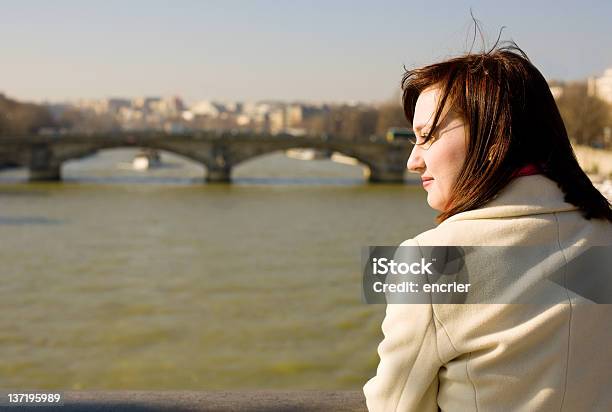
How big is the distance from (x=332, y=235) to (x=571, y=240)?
9.25 meters

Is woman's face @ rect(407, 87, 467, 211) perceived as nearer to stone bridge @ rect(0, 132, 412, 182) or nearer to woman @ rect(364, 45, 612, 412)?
woman @ rect(364, 45, 612, 412)

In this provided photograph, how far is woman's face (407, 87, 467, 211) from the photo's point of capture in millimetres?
586

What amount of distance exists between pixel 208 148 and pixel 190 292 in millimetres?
11833

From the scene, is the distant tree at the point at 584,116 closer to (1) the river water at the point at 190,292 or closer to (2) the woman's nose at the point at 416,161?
(1) the river water at the point at 190,292

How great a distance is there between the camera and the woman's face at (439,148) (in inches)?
23.1

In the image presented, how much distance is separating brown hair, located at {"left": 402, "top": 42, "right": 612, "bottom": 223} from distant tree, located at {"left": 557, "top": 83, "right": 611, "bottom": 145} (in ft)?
70.4

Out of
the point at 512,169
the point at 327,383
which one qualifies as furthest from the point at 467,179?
the point at 327,383

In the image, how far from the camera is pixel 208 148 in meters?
18.2

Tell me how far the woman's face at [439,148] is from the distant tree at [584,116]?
21.5 m

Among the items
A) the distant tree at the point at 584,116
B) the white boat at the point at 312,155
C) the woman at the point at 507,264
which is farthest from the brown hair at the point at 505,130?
the white boat at the point at 312,155

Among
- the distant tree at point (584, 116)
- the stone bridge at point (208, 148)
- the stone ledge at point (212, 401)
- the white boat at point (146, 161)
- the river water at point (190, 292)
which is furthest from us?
the white boat at point (146, 161)
